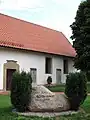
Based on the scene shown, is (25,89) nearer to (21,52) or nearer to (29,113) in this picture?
(29,113)

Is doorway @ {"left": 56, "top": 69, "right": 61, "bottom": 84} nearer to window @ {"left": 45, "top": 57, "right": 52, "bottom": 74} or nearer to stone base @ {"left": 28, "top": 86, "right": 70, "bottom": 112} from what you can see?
window @ {"left": 45, "top": 57, "right": 52, "bottom": 74}

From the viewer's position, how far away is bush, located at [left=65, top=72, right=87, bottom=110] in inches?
636

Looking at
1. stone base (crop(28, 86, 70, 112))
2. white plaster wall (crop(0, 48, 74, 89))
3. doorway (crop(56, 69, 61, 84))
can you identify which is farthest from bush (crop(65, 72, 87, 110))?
doorway (crop(56, 69, 61, 84))

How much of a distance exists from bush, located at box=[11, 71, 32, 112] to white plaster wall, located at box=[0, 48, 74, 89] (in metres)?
17.0

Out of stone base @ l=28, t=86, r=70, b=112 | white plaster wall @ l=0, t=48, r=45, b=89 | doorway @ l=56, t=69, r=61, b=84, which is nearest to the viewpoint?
stone base @ l=28, t=86, r=70, b=112

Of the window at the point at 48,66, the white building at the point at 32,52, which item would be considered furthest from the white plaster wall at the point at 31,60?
the window at the point at 48,66

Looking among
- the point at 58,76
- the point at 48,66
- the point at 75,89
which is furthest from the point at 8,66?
the point at 75,89

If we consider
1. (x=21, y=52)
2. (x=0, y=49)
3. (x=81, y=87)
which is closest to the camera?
(x=81, y=87)

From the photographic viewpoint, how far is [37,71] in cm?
3834

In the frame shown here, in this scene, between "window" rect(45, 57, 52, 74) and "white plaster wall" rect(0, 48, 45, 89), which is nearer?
"white plaster wall" rect(0, 48, 45, 89)

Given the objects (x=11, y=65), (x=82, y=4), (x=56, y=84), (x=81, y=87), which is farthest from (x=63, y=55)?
(x=81, y=87)

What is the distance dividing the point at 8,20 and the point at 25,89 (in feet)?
81.5

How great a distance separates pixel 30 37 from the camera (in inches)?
1551

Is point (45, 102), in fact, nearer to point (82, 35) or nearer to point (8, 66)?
point (8, 66)
